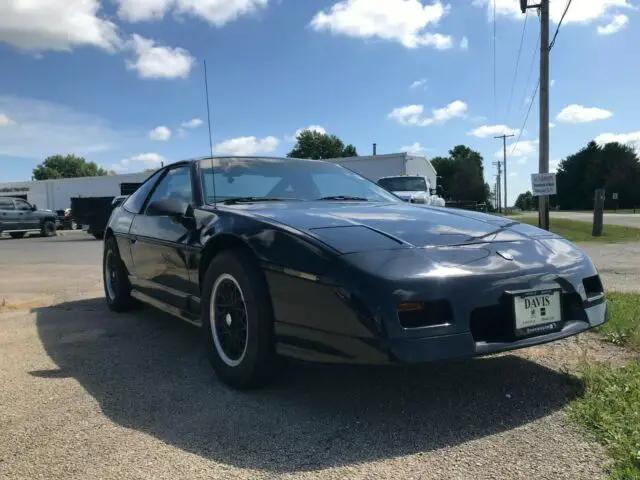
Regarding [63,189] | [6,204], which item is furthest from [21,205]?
[63,189]

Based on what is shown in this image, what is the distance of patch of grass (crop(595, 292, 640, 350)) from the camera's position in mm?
3730

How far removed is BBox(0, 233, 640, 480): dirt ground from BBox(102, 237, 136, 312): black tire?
991mm

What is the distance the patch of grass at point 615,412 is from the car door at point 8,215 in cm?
2309

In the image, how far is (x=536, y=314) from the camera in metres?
2.52

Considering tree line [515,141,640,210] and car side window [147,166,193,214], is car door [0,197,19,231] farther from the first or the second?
tree line [515,141,640,210]

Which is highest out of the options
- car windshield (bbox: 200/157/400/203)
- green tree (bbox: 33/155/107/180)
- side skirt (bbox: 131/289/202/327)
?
green tree (bbox: 33/155/107/180)

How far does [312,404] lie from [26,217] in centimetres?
2300

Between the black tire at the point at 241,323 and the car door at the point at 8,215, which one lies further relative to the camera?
the car door at the point at 8,215

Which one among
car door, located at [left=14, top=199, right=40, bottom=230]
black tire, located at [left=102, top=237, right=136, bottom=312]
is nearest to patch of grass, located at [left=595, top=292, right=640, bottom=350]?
black tire, located at [left=102, top=237, right=136, bottom=312]

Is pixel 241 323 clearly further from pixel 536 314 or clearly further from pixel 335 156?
pixel 335 156

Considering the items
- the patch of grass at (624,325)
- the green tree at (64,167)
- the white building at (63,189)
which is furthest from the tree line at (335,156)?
the patch of grass at (624,325)

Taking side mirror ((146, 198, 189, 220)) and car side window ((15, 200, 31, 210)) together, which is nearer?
side mirror ((146, 198, 189, 220))

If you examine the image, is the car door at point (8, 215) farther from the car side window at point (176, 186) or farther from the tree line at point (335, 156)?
the tree line at point (335, 156)

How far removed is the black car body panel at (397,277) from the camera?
230cm
